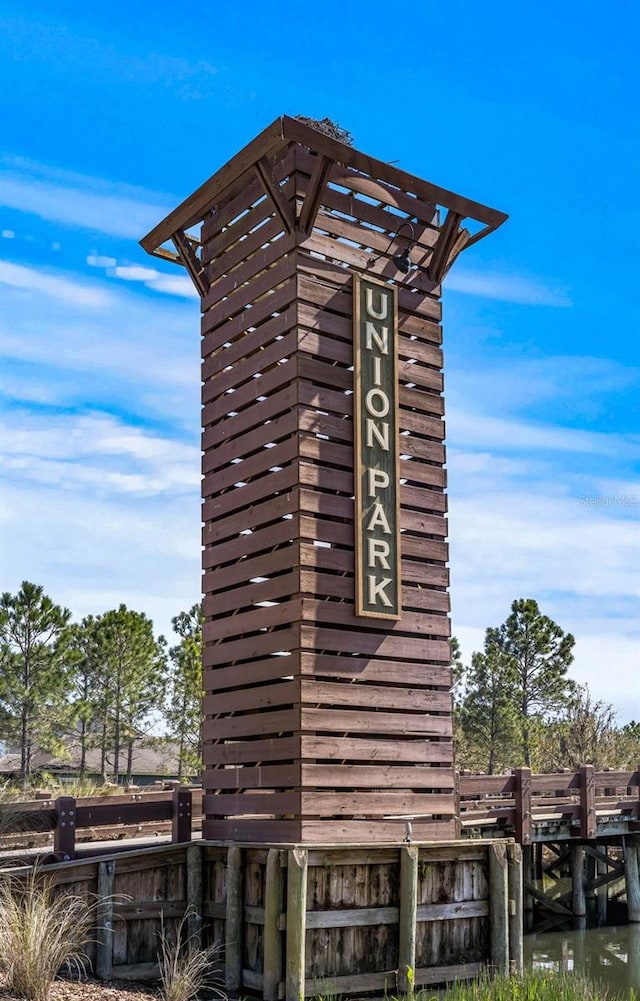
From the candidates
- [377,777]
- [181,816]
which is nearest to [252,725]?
[377,777]

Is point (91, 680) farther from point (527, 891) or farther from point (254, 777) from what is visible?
point (254, 777)

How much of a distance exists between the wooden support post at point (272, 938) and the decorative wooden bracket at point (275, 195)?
27.0 feet

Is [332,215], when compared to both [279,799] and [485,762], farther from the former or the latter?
[485,762]

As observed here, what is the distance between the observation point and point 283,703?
45.8 ft

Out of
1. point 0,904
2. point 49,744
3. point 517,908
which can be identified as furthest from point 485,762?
point 0,904

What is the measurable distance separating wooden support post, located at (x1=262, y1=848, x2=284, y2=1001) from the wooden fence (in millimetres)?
12

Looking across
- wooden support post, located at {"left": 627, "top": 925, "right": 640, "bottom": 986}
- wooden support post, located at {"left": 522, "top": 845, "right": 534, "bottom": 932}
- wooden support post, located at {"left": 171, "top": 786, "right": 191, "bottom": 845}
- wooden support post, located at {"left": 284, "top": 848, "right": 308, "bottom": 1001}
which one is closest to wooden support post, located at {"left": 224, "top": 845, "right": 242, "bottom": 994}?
wooden support post, located at {"left": 284, "top": 848, "right": 308, "bottom": 1001}

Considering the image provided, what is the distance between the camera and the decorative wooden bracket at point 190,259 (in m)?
17.1

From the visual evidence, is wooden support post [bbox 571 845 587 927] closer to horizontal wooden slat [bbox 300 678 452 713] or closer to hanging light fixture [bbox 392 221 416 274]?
horizontal wooden slat [bbox 300 678 452 713]

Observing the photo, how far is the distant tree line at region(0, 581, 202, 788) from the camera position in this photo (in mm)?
42188

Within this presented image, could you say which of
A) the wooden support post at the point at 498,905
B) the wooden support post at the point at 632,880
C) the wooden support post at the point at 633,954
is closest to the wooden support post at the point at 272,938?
the wooden support post at the point at 498,905

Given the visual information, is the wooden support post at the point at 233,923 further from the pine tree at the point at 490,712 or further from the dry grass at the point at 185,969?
the pine tree at the point at 490,712

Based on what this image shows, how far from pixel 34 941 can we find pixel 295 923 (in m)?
3.22

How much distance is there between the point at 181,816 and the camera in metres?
15.5
